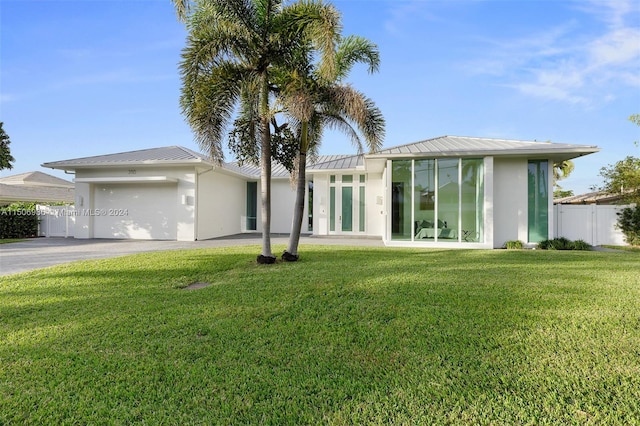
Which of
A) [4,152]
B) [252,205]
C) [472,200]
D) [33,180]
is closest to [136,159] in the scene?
[252,205]

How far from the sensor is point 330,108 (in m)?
9.31

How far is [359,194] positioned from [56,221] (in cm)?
1657

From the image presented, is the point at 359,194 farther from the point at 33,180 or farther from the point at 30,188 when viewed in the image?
the point at 30,188

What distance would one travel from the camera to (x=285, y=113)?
29.2 feet

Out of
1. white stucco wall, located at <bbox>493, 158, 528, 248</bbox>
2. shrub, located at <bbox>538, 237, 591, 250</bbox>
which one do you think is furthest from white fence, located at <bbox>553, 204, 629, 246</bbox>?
white stucco wall, located at <bbox>493, 158, 528, 248</bbox>

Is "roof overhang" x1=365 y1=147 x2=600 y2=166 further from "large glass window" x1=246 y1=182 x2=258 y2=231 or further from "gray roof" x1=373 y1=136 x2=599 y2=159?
"large glass window" x1=246 y1=182 x2=258 y2=231

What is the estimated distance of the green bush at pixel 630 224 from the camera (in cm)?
1438

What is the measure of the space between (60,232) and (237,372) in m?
19.8

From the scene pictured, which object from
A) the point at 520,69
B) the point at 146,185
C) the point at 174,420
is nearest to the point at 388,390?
the point at 174,420

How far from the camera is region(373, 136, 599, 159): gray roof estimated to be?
11961 millimetres

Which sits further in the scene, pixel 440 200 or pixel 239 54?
pixel 440 200

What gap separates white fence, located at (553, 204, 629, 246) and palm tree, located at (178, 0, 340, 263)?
1325 cm

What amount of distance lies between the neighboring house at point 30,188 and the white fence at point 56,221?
401 centimetres

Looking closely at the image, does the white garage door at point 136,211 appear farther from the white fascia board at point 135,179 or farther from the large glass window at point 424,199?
the large glass window at point 424,199
